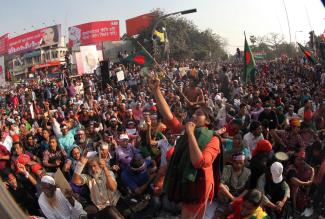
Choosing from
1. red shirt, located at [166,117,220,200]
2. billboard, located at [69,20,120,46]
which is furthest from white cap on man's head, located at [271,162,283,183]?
billboard, located at [69,20,120,46]

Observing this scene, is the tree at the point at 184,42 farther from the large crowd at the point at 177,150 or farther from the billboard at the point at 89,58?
the billboard at the point at 89,58

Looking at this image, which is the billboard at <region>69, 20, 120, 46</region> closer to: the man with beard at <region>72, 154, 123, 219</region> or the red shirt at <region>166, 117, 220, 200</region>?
the red shirt at <region>166, 117, 220, 200</region>

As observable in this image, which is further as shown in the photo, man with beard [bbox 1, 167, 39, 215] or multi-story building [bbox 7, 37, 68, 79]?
multi-story building [bbox 7, 37, 68, 79]

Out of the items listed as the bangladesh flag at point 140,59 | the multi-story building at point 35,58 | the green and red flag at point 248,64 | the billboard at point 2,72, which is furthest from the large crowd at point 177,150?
the multi-story building at point 35,58

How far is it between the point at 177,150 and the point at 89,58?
732cm

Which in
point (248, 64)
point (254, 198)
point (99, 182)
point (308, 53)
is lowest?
point (99, 182)

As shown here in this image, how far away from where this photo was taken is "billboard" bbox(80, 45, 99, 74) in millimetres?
8867

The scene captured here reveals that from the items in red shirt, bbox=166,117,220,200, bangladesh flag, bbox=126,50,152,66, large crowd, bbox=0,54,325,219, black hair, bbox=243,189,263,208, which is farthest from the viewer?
bangladesh flag, bbox=126,50,152,66

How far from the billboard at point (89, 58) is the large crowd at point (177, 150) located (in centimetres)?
88

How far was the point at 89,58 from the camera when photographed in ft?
29.7

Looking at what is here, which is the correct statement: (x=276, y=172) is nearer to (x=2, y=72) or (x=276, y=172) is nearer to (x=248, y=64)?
(x=248, y=64)

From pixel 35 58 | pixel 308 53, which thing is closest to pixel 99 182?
pixel 35 58

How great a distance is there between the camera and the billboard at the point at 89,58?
8867 mm

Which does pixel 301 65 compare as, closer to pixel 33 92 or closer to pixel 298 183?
pixel 298 183
